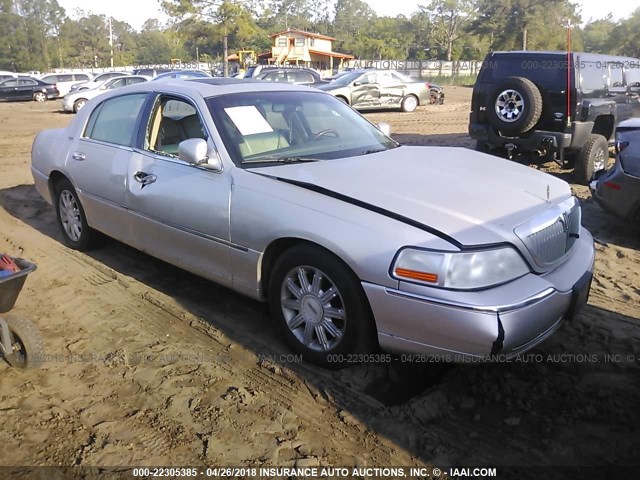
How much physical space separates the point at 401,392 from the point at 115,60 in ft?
310

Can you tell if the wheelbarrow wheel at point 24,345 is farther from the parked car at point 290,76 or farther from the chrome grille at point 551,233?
the parked car at point 290,76

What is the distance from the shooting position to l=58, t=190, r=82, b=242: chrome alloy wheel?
540 centimetres

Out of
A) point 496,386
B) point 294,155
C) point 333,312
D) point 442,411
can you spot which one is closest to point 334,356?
point 333,312

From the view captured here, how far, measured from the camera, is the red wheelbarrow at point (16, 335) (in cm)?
330

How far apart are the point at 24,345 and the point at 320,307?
69.3 inches

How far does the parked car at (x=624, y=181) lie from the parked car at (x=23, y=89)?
2924 cm

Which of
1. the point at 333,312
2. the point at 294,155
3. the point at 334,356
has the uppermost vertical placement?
the point at 294,155

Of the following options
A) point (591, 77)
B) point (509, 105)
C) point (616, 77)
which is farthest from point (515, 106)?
point (616, 77)

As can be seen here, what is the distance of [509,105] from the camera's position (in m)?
8.21

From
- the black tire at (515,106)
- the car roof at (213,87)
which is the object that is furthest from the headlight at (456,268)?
the black tire at (515,106)

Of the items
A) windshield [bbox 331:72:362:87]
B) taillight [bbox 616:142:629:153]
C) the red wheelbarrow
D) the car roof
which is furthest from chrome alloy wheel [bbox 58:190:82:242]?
windshield [bbox 331:72:362:87]

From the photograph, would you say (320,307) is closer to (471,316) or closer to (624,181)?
(471,316)

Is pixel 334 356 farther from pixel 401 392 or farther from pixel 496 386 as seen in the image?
pixel 496 386

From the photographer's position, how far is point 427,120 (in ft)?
56.2
